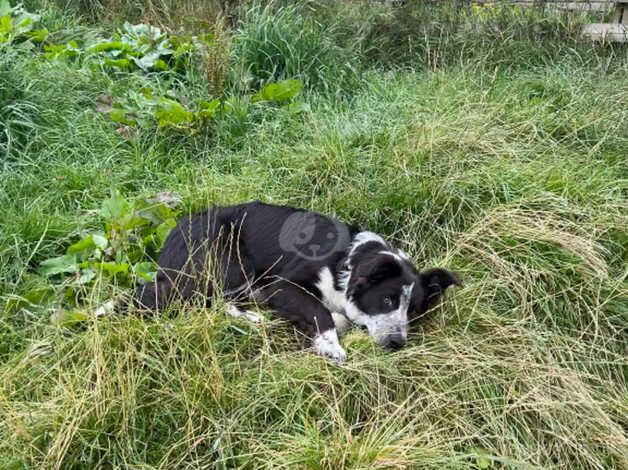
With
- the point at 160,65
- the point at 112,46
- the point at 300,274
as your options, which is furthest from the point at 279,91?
the point at 300,274

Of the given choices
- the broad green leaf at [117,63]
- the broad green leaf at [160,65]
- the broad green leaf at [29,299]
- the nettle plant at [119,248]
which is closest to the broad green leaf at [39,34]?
the broad green leaf at [117,63]

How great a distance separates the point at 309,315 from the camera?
115 inches

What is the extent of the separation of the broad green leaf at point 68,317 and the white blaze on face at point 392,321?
3.67 ft

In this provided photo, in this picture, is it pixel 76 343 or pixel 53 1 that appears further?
pixel 53 1

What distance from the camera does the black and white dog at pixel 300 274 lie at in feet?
9.45

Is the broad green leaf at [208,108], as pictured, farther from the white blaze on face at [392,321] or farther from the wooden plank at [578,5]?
the wooden plank at [578,5]

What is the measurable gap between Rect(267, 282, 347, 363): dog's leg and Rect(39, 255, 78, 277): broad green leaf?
3.14ft

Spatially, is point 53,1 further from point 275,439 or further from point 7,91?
point 275,439

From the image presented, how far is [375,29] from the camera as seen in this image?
5.88 metres

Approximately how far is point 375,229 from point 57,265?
1.54 metres

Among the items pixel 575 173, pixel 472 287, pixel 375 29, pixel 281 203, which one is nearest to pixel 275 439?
pixel 472 287

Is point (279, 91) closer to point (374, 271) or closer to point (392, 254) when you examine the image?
point (392, 254)

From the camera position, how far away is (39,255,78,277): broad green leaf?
3.26m

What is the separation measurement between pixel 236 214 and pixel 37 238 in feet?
3.32
